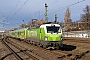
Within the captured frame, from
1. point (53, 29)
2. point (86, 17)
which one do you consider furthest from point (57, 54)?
point (86, 17)

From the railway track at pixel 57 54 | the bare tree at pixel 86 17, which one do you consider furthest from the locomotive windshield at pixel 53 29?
the bare tree at pixel 86 17

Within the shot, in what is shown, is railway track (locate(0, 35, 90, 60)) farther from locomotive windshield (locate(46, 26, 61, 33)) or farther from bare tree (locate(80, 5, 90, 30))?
bare tree (locate(80, 5, 90, 30))

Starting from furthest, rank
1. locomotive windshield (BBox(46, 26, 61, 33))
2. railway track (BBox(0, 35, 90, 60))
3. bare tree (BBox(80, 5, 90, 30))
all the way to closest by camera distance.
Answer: bare tree (BBox(80, 5, 90, 30))
locomotive windshield (BBox(46, 26, 61, 33))
railway track (BBox(0, 35, 90, 60))

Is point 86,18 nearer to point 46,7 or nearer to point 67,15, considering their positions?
point 67,15

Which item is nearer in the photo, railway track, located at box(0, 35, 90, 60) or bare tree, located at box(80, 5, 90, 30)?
railway track, located at box(0, 35, 90, 60)

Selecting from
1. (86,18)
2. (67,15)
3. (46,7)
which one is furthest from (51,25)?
(67,15)

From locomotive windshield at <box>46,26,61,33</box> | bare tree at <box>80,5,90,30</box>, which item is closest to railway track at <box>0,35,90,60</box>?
locomotive windshield at <box>46,26,61,33</box>

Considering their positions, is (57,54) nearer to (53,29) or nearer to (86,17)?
(53,29)

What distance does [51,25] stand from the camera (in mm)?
20812

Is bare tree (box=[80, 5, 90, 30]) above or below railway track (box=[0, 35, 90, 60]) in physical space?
above

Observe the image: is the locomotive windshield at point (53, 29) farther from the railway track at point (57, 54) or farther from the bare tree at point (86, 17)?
the bare tree at point (86, 17)

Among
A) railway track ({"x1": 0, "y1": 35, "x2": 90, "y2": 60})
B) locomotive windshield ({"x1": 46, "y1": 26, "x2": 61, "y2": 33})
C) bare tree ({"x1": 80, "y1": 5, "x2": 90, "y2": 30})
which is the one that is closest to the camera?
railway track ({"x1": 0, "y1": 35, "x2": 90, "y2": 60})

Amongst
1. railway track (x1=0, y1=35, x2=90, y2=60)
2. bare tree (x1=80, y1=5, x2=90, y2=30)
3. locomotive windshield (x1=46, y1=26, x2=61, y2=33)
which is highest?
bare tree (x1=80, y1=5, x2=90, y2=30)

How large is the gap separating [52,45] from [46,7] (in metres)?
17.7
